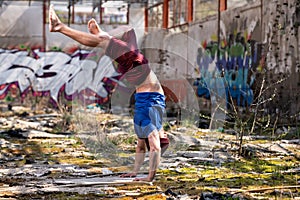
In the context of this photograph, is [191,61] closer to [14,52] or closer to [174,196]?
[14,52]

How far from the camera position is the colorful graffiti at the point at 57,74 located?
22.5m

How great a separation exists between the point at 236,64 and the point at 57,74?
9469mm

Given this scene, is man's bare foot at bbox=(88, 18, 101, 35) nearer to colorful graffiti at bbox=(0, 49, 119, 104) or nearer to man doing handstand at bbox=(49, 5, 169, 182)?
man doing handstand at bbox=(49, 5, 169, 182)

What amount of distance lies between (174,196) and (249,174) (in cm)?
177

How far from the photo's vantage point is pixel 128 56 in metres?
6.20

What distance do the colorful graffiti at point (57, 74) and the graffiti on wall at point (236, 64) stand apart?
5994 mm

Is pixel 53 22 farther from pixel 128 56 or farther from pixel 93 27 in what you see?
pixel 128 56

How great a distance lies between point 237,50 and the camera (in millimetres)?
15812

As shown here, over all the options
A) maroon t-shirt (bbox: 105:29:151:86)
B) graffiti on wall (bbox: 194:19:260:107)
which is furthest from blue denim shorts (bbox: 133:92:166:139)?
graffiti on wall (bbox: 194:19:260:107)

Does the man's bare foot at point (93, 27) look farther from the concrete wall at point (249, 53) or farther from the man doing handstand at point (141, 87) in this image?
the concrete wall at point (249, 53)

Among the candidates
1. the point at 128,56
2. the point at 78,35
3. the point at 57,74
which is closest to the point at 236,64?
the point at 57,74

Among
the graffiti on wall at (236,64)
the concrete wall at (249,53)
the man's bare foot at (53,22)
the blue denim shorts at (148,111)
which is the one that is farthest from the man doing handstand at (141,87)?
the graffiti on wall at (236,64)

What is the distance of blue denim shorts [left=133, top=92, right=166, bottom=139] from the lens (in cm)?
655

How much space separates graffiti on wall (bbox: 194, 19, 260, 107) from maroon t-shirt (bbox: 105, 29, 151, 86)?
737 cm
